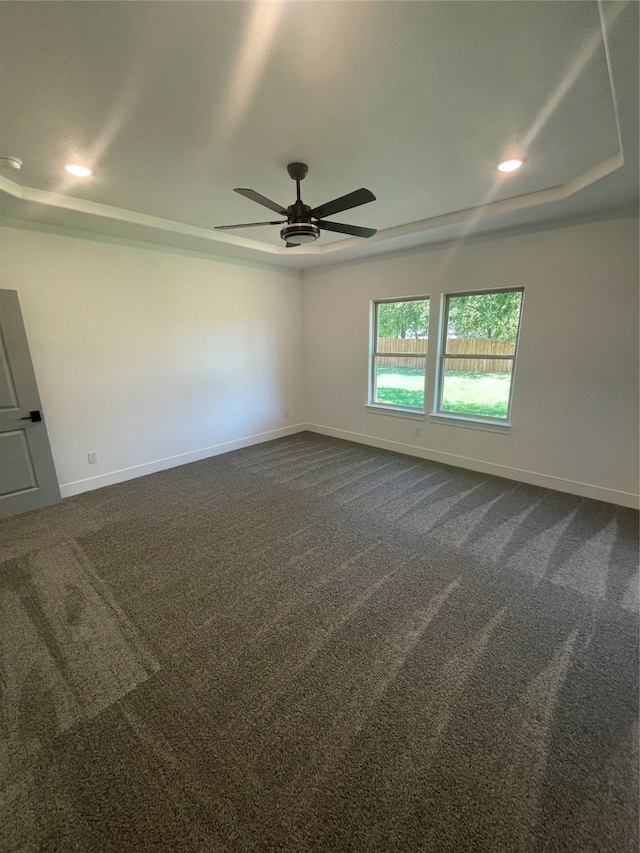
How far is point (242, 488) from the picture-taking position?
12.4ft

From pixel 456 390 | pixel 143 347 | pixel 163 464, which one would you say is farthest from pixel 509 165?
pixel 163 464

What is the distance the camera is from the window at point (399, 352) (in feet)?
14.7

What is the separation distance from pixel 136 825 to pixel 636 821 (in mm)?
1733

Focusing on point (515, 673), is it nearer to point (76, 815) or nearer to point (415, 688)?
point (415, 688)

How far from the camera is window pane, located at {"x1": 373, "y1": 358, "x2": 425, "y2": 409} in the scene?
182 inches

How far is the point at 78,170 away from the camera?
2.41m

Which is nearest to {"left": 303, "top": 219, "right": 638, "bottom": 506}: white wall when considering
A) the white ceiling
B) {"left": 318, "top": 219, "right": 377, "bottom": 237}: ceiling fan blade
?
the white ceiling

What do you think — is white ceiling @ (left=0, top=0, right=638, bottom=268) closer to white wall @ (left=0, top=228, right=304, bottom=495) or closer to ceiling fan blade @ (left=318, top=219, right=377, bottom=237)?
ceiling fan blade @ (left=318, top=219, right=377, bottom=237)

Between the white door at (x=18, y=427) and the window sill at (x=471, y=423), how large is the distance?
175 inches

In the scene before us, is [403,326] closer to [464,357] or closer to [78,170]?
[464,357]

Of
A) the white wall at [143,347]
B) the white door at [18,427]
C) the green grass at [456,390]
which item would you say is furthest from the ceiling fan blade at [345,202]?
the white door at [18,427]

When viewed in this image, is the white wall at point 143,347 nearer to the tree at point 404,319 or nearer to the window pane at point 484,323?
the tree at point 404,319

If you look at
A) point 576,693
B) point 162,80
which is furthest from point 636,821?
point 162,80

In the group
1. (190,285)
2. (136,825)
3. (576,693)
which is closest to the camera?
(136,825)
